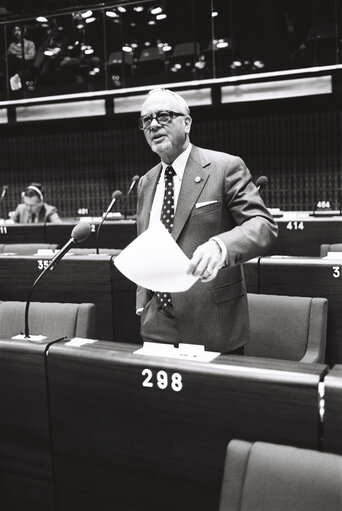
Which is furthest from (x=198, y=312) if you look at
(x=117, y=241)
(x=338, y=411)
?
(x=117, y=241)

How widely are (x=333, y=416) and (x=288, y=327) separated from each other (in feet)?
4.69

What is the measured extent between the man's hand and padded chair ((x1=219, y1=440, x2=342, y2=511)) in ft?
1.38

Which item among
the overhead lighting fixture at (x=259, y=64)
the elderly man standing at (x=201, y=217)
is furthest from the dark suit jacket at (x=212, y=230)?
the overhead lighting fixture at (x=259, y=64)

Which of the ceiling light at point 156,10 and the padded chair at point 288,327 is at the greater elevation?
the ceiling light at point 156,10

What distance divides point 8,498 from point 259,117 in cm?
749

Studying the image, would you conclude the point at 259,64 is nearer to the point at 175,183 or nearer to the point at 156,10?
the point at 156,10

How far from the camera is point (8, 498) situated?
162 centimetres

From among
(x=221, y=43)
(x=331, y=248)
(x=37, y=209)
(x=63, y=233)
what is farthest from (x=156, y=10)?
(x=331, y=248)

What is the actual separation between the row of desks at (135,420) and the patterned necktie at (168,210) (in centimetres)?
36

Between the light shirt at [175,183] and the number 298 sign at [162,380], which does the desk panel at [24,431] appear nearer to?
the number 298 sign at [162,380]

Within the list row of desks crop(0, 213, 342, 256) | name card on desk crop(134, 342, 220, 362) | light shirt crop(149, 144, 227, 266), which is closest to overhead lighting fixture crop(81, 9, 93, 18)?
row of desks crop(0, 213, 342, 256)

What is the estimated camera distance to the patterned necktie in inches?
75.2

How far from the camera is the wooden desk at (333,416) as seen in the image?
3.84 ft

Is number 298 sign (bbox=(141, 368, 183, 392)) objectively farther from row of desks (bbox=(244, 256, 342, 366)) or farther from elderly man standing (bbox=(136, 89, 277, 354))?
row of desks (bbox=(244, 256, 342, 366))
